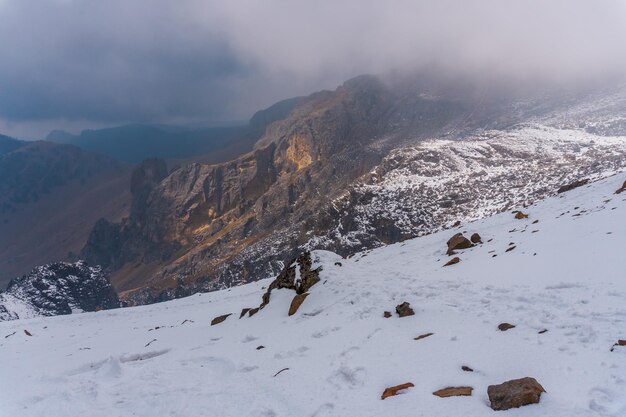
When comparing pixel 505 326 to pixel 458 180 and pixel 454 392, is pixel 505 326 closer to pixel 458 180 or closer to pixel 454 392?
pixel 454 392

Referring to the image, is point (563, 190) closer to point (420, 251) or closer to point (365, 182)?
point (420, 251)

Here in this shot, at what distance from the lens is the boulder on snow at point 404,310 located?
1177 centimetres

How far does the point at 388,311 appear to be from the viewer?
12430 mm

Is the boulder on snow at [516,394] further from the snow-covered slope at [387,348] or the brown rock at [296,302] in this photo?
the brown rock at [296,302]

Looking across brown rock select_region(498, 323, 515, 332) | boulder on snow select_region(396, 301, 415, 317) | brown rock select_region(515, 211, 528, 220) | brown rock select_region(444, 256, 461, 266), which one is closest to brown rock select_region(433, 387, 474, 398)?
brown rock select_region(498, 323, 515, 332)

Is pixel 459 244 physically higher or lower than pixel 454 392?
lower

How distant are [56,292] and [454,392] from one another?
133m

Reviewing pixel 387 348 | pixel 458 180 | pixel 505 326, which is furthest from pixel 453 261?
pixel 458 180

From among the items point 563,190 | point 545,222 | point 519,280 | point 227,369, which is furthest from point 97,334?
point 563,190

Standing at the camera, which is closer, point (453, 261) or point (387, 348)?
point (387, 348)

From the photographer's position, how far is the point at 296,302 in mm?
16188

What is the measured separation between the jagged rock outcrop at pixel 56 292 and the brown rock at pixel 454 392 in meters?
115

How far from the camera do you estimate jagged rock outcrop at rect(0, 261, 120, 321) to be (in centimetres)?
9894

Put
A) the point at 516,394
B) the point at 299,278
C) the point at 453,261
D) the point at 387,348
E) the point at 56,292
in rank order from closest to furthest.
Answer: the point at 516,394, the point at 387,348, the point at 453,261, the point at 299,278, the point at 56,292
